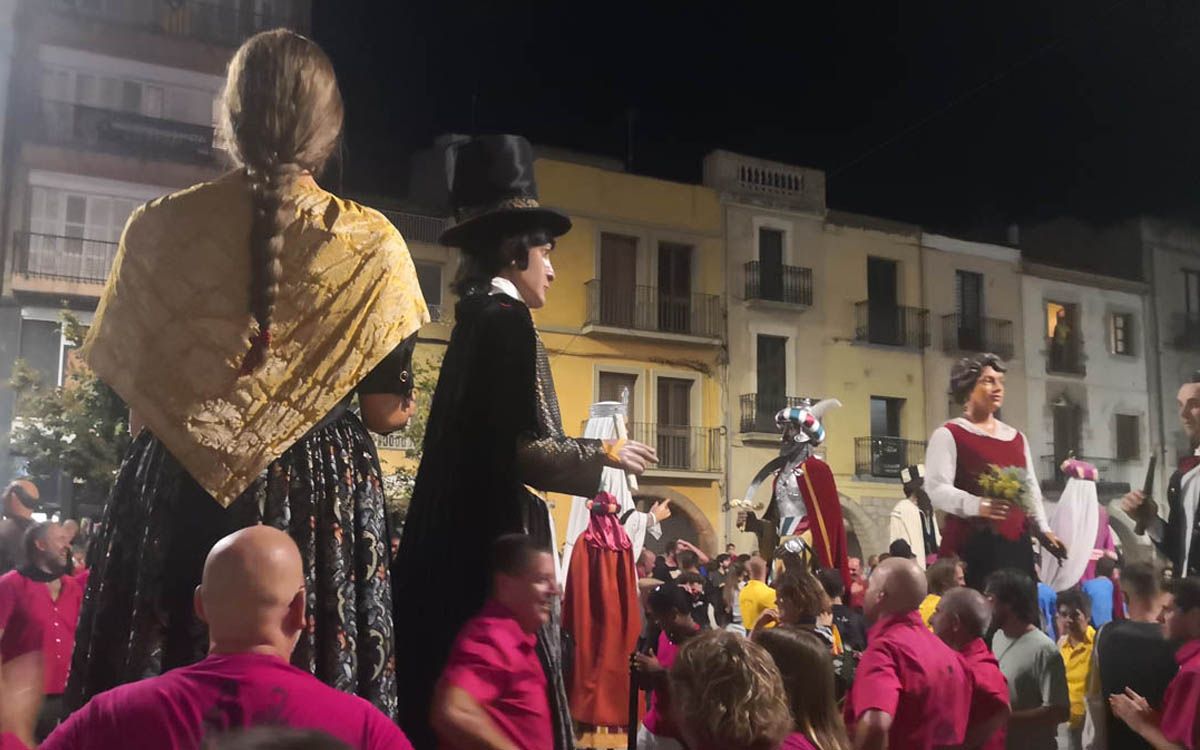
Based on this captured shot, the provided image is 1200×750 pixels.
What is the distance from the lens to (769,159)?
3781 mm

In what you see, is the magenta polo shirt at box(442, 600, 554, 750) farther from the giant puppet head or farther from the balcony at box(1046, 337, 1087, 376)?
the balcony at box(1046, 337, 1087, 376)

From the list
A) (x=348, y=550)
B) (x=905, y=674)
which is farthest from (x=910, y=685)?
(x=348, y=550)

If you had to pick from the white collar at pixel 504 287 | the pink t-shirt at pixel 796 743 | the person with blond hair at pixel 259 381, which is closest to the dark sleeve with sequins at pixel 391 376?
the person with blond hair at pixel 259 381

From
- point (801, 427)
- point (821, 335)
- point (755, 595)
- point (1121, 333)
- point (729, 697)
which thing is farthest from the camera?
point (1121, 333)

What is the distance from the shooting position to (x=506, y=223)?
2.34 meters

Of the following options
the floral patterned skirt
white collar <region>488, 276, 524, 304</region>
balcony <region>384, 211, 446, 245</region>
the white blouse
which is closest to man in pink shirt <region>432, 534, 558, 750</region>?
the floral patterned skirt

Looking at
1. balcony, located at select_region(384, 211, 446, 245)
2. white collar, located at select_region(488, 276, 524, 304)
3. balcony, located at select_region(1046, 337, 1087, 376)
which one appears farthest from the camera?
balcony, located at select_region(1046, 337, 1087, 376)

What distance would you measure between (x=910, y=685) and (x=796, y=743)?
919 mm

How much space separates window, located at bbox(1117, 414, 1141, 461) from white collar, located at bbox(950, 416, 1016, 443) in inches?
18.7

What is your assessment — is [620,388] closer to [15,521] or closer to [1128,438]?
[15,521]

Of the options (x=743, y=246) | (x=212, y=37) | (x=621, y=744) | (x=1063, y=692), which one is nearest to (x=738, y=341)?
(x=743, y=246)

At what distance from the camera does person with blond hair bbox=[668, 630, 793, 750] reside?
1.70 metres

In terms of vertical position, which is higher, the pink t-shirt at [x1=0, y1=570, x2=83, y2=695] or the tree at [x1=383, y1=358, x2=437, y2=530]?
the tree at [x1=383, y1=358, x2=437, y2=530]

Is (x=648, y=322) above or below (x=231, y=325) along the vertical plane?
above
